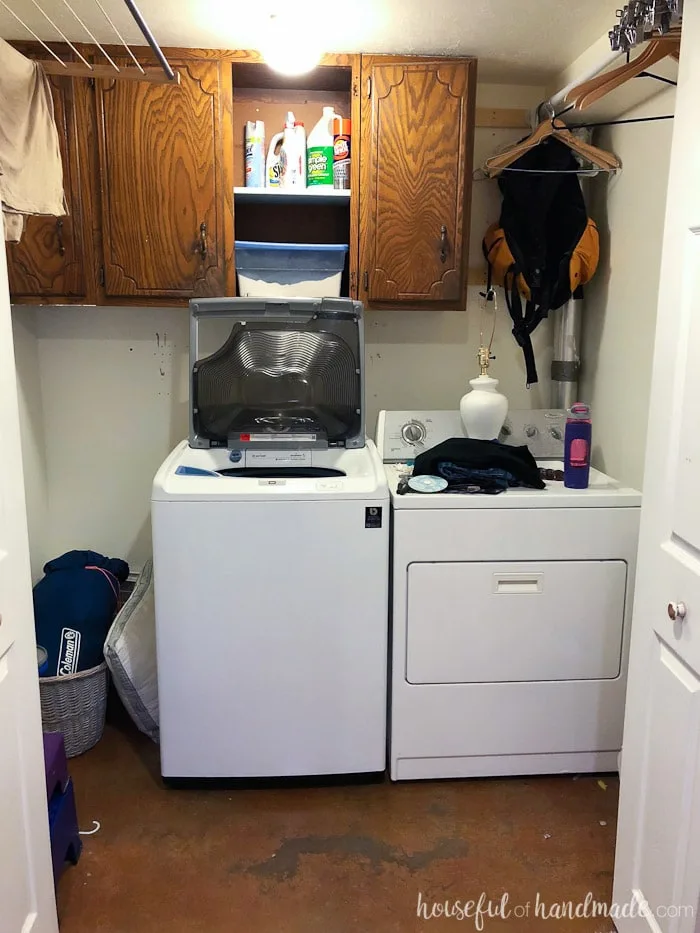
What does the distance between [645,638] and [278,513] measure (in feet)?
3.17

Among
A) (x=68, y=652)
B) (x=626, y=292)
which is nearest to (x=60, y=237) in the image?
(x=68, y=652)

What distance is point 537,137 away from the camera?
227 cm

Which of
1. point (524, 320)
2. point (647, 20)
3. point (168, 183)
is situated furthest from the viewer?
point (524, 320)

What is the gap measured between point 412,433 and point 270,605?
2.52 feet

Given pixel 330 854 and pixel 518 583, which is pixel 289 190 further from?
pixel 330 854

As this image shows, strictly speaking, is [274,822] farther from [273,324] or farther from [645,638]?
[273,324]

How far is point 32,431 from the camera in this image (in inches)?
101

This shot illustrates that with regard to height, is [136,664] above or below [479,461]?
below

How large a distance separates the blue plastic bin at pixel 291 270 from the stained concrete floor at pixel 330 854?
61.2 inches

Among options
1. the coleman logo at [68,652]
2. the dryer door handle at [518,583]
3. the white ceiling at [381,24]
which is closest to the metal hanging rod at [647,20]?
the white ceiling at [381,24]

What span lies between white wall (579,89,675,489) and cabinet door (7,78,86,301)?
1729 millimetres

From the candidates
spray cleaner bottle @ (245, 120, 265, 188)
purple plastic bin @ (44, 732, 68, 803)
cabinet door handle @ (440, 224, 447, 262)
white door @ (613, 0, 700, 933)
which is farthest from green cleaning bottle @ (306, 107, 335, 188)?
purple plastic bin @ (44, 732, 68, 803)

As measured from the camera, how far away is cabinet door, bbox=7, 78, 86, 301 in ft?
7.16

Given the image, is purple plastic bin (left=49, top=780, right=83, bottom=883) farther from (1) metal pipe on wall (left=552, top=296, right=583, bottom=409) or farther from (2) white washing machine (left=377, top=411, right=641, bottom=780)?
(1) metal pipe on wall (left=552, top=296, right=583, bottom=409)
